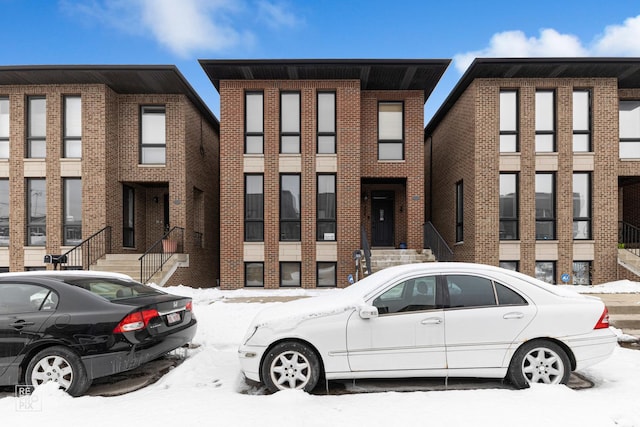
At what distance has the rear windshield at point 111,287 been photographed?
4.80m

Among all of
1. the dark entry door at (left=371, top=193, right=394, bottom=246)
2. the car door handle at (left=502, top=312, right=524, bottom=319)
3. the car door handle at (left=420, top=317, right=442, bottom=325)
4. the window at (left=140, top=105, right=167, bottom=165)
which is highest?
the window at (left=140, top=105, right=167, bottom=165)

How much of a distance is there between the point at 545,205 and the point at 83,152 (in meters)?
16.1

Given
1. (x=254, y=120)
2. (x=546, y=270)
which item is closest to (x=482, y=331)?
(x=546, y=270)

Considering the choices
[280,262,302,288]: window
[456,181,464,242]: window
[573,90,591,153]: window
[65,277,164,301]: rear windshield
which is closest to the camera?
[65,277,164,301]: rear windshield

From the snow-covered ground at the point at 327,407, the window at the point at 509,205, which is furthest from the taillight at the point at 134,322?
the window at the point at 509,205

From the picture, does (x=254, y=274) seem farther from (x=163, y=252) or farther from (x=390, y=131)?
(x=390, y=131)

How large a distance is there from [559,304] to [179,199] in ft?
40.4

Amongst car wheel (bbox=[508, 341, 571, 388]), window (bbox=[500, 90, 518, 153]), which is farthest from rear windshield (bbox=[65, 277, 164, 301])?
window (bbox=[500, 90, 518, 153])

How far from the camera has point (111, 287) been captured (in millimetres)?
5152

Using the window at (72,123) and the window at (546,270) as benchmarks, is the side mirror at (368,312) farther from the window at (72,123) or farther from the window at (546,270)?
the window at (72,123)

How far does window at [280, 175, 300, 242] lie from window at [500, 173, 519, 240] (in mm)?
7059

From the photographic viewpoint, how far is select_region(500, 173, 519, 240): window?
12.8m

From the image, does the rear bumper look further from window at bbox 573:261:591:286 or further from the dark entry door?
window at bbox 573:261:591:286

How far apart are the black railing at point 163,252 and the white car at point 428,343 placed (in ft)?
28.1
